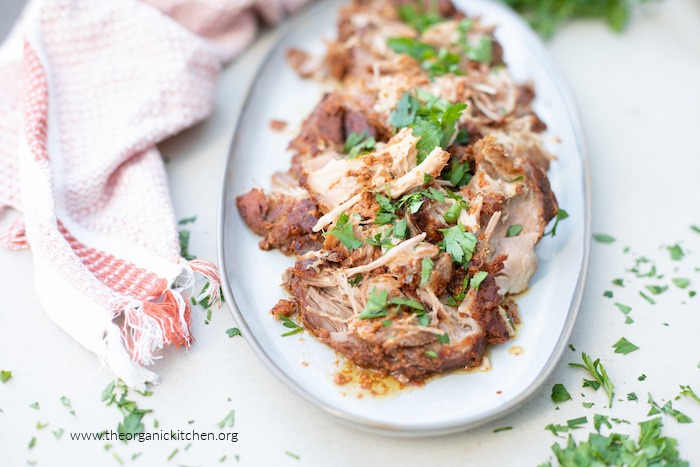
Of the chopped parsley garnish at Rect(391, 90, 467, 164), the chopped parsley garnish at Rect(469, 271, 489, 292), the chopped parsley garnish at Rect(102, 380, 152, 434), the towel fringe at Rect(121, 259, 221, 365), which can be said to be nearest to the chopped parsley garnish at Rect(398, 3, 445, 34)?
the chopped parsley garnish at Rect(391, 90, 467, 164)

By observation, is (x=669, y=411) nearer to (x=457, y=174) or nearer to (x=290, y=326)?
(x=457, y=174)

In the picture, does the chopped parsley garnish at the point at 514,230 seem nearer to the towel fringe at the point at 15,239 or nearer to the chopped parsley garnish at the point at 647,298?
the chopped parsley garnish at the point at 647,298

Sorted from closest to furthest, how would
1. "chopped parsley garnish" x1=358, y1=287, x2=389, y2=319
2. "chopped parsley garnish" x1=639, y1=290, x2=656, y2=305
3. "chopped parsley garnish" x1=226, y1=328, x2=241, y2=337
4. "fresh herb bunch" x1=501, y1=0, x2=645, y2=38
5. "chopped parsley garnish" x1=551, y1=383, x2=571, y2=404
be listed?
"chopped parsley garnish" x1=358, y1=287, x2=389, y2=319, "chopped parsley garnish" x1=551, y1=383, x2=571, y2=404, "chopped parsley garnish" x1=226, y1=328, x2=241, y2=337, "chopped parsley garnish" x1=639, y1=290, x2=656, y2=305, "fresh herb bunch" x1=501, y1=0, x2=645, y2=38

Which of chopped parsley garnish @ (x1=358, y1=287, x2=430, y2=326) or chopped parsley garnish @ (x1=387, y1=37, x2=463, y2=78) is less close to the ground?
chopped parsley garnish @ (x1=387, y1=37, x2=463, y2=78)

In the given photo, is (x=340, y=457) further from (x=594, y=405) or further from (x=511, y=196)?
(x=511, y=196)

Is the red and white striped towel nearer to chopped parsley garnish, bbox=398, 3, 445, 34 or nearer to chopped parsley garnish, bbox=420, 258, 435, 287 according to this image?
chopped parsley garnish, bbox=420, 258, 435, 287

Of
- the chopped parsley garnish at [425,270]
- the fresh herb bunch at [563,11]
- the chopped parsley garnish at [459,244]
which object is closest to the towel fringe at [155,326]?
the chopped parsley garnish at [425,270]
